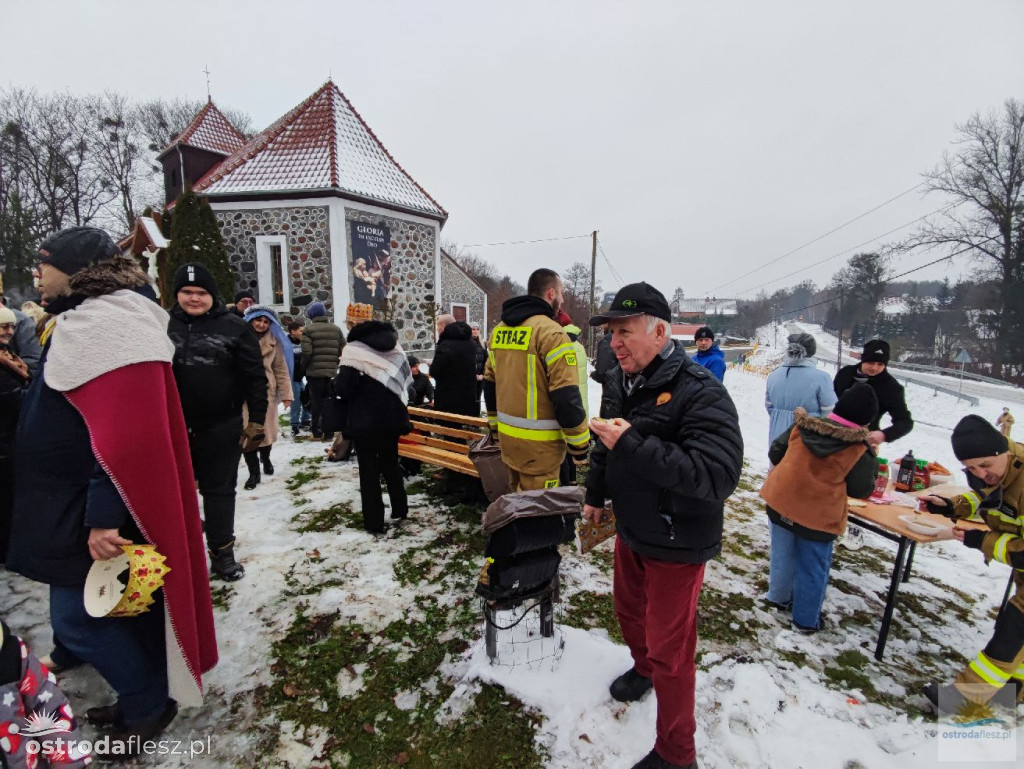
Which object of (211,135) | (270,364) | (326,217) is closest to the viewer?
(270,364)

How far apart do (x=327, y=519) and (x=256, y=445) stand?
3.87 feet

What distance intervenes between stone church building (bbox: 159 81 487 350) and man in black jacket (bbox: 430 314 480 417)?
7.17 m

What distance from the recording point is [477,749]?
2.09m

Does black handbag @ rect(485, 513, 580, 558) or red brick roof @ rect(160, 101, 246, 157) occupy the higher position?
red brick roof @ rect(160, 101, 246, 157)

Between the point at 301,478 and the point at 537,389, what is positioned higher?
the point at 537,389

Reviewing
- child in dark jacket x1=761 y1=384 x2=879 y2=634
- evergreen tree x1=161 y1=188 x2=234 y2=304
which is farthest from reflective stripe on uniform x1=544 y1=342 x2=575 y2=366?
evergreen tree x1=161 y1=188 x2=234 y2=304

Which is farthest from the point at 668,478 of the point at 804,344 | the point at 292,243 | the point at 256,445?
the point at 292,243

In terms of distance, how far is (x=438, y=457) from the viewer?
4789mm

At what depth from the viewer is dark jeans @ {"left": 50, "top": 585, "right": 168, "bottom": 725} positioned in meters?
1.91

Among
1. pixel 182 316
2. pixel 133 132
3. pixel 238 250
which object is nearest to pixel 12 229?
pixel 133 132

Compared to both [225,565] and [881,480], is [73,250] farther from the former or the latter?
[881,480]

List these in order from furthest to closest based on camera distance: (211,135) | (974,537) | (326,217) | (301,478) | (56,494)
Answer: (211,135) → (326,217) → (301,478) → (974,537) → (56,494)

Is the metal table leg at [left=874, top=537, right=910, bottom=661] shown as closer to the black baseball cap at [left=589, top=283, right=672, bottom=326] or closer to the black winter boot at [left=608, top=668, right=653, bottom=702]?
the black winter boot at [left=608, top=668, right=653, bottom=702]

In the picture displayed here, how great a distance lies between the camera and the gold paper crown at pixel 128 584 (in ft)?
5.92
